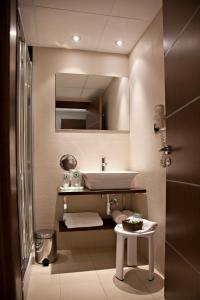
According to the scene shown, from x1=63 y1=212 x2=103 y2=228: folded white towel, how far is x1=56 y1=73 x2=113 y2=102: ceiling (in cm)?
136

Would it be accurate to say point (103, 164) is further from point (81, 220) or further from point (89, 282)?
point (89, 282)

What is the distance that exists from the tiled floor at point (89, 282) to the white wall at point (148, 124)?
27 cm

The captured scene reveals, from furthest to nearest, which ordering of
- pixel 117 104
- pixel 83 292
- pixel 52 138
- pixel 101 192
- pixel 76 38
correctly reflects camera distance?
pixel 117 104 < pixel 52 138 < pixel 76 38 < pixel 101 192 < pixel 83 292

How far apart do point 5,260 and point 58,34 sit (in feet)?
7.22

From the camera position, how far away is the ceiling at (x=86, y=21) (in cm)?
204

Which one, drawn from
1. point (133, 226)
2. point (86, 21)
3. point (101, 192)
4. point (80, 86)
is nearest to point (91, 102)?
point (80, 86)

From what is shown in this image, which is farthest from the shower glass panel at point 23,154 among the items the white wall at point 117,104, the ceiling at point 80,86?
the white wall at point 117,104

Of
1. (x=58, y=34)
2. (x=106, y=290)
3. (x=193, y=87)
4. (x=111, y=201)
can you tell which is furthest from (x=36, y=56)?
(x=106, y=290)

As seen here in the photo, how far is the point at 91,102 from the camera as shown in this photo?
2.89 metres

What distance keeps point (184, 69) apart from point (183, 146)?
1.17ft

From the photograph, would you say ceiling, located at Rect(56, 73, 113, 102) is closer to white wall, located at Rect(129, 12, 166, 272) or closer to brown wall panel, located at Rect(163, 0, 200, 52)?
white wall, located at Rect(129, 12, 166, 272)

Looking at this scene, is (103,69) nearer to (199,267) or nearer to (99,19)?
(99,19)

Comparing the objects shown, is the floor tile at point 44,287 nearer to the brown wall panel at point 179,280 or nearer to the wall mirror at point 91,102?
the brown wall panel at point 179,280

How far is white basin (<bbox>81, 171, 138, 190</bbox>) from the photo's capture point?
2.39 meters
